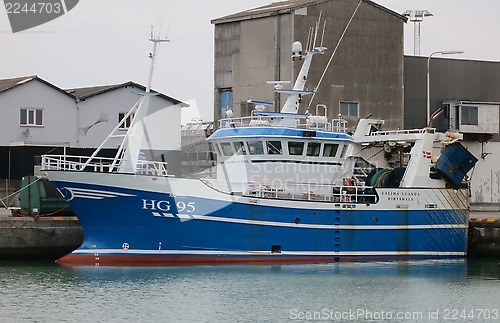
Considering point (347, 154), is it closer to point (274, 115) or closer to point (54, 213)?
point (274, 115)

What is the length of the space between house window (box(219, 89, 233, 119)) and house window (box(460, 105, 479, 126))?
11.0 meters

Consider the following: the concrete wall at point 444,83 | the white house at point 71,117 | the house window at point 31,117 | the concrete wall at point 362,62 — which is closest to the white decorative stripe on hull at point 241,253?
the concrete wall at point 362,62

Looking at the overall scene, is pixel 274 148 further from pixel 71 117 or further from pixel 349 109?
pixel 71 117

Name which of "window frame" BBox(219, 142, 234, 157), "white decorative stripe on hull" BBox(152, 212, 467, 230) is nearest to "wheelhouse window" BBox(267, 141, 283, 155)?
"window frame" BBox(219, 142, 234, 157)

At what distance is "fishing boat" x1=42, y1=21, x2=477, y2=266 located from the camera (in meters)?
27.2

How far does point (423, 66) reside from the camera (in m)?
42.8

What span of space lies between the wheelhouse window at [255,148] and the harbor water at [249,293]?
3.72m

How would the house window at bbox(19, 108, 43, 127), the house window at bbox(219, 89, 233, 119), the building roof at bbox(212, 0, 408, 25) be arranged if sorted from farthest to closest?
the house window at bbox(19, 108, 43, 127)
the house window at bbox(219, 89, 233, 119)
the building roof at bbox(212, 0, 408, 25)

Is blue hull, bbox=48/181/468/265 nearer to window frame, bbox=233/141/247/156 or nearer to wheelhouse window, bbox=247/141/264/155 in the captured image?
wheelhouse window, bbox=247/141/264/155

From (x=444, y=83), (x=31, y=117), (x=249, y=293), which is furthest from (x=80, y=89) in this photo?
(x=249, y=293)

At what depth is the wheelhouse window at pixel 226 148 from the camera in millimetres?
29672

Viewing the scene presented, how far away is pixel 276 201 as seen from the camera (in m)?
28.2

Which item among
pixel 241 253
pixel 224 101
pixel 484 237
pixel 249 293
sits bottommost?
pixel 249 293

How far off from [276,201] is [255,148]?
6.43 ft
